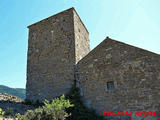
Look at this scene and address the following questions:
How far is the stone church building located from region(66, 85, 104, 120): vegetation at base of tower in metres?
0.37

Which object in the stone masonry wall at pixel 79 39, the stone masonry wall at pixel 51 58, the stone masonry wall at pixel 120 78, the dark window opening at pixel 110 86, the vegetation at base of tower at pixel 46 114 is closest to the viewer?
the vegetation at base of tower at pixel 46 114

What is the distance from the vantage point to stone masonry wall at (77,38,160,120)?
7.66 metres

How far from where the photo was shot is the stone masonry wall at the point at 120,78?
302 inches

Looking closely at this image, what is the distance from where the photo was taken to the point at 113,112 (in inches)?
320

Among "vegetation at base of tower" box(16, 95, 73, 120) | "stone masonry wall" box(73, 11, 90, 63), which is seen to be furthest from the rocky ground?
"stone masonry wall" box(73, 11, 90, 63)

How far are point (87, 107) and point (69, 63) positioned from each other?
3149mm

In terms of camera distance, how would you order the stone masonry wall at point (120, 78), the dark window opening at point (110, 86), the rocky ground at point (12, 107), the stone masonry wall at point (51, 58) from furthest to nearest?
the stone masonry wall at point (51, 58) < the dark window opening at point (110, 86) < the stone masonry wall at point (120, 78) < the rocky ground at point (12, 107)

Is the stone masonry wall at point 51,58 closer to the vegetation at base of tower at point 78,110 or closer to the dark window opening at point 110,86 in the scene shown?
the vegetation at base of tower at point 78,110

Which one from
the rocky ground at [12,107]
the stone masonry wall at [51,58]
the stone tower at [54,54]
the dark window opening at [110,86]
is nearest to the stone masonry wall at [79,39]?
the stone tower at [54,54]

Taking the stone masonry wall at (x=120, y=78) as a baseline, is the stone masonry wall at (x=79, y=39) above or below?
above

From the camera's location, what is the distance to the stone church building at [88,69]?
7844 mm

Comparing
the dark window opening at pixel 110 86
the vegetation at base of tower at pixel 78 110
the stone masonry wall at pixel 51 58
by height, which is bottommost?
the vegetation at base of tower at pixel 78 110

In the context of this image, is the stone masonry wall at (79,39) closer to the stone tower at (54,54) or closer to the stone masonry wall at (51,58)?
the stone tower at (54,54)

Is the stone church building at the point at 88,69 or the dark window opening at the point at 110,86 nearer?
the stone church building at the point at 88,69
